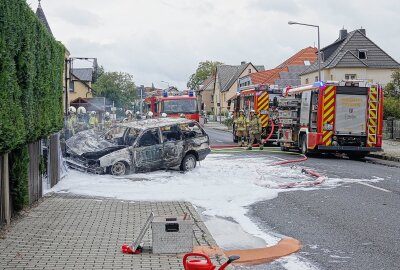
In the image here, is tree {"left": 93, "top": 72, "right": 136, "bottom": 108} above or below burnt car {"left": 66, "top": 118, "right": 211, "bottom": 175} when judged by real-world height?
above

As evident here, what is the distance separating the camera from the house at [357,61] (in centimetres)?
5619

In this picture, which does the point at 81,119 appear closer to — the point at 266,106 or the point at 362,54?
the point at 266,106

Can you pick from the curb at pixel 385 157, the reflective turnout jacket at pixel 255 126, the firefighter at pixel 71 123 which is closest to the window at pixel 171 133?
the firefighter at pixel 71 123

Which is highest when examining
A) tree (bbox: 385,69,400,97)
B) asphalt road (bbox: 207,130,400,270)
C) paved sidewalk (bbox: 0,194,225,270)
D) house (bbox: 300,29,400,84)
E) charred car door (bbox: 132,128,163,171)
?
house (bbox: 300,29,400,84)

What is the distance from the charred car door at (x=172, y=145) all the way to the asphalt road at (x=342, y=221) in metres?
4.28

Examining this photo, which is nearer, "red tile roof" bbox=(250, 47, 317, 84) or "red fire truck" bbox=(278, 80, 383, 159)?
"red fire truck" bbox=(278, 80, 383, 159)

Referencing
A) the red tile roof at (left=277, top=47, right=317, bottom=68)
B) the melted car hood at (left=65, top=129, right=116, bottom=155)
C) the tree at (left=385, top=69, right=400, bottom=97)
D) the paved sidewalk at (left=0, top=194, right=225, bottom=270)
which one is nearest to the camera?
the paved sidewalk at (left=0, top=194, right=225, bottom=270)

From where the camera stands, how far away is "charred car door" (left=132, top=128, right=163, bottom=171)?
15.4 meters

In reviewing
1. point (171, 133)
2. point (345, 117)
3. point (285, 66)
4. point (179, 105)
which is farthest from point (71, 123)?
point (285, 66)

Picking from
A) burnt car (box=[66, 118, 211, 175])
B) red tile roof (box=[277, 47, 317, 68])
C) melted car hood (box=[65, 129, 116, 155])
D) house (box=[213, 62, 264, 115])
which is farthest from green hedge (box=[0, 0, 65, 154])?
house (box=[213, 62, 264, 115])

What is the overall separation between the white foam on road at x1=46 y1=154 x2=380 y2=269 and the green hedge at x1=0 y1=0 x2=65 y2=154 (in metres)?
1.89

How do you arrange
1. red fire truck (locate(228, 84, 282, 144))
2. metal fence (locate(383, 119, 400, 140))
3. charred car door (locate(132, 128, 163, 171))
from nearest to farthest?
charred car door (locate(132, 128, 163, 171)) < red fire truck (locate(228, 84, 282, 144)) < metal fence (locate(383, 119, 400, 140))

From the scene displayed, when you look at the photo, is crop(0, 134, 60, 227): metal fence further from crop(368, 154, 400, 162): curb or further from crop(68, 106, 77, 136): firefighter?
crop(368, 154, 400, 162): curb

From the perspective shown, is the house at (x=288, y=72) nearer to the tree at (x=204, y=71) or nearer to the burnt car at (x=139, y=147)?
the tree at (x=204, y=71)
